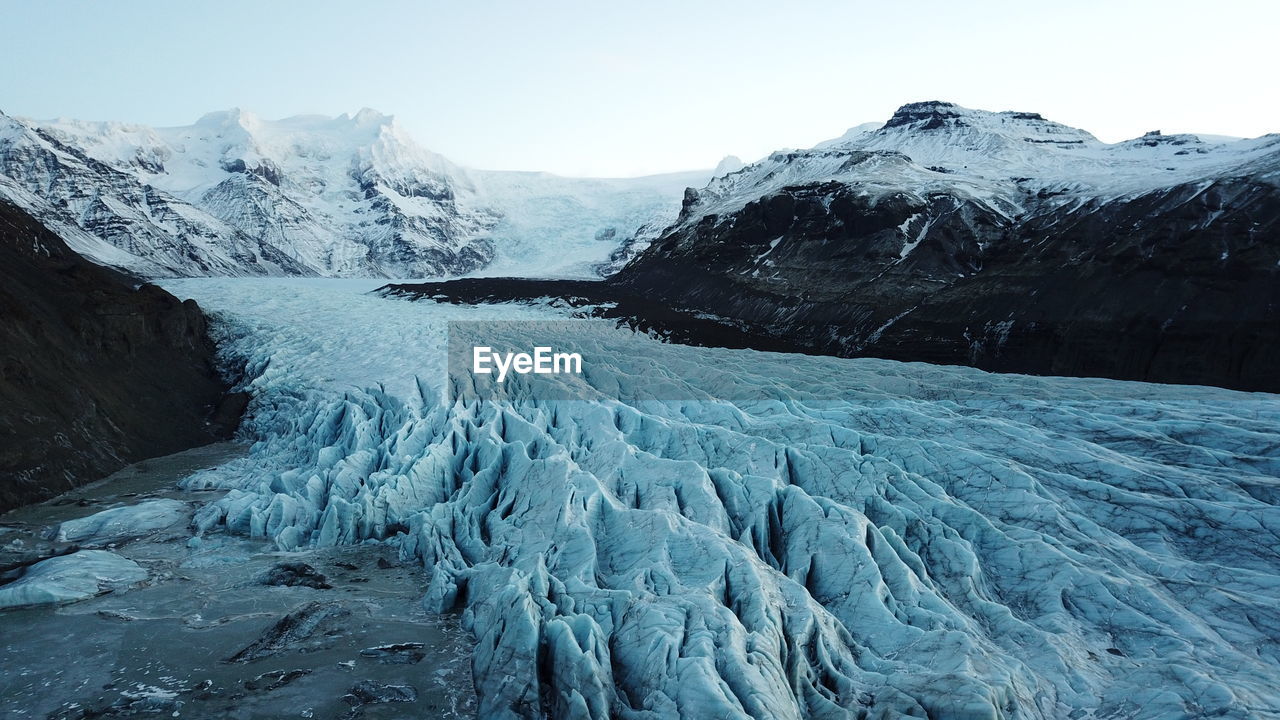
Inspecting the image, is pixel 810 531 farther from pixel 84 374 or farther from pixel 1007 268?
pixel 1007 268

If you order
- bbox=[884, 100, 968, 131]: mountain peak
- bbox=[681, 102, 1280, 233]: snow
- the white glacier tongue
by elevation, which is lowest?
the white glacier tongue

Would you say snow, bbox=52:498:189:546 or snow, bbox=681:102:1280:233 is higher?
snow, bbox=681:102:1280:233

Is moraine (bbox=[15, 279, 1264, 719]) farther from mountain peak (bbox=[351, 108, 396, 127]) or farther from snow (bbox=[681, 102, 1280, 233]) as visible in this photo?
mountain peak (bbox=[351, 108, 396, 127])

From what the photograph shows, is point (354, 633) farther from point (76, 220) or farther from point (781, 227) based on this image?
point (76, 220)

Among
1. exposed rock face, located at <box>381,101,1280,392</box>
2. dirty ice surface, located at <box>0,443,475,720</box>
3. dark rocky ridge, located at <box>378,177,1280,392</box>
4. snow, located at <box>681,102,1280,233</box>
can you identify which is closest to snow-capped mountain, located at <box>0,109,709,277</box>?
snow, located at <box>681,102,1280,233</box>

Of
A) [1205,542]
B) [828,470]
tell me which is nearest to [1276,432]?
[1205,542]

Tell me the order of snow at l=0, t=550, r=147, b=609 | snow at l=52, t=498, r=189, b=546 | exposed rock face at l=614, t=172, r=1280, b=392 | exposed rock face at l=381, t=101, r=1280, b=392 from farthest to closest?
exposed rock face at l=381, t=101, r=1280, b=392 → exposed rock face at l=614, t=172, r=1280, b=392 → snow at l=52, t=498, r=189, b=546 → snow at l=0, t=550, r=147, b=609
